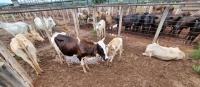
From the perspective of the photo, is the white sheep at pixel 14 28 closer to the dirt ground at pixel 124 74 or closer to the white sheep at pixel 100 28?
the dirt ground at pixel 124 74

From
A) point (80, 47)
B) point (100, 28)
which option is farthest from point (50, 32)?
point (80, 47)

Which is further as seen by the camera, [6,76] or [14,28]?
[14,28]

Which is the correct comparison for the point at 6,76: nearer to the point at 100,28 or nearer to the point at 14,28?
the point at 100,28

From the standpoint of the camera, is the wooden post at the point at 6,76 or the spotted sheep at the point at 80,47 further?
the spotted sheep at the point at 80,47

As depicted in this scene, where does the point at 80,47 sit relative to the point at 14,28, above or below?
below

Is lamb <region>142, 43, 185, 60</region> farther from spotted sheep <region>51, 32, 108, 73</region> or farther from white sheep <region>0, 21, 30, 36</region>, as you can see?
white sheep <region>0, 21, 30, 36</region>

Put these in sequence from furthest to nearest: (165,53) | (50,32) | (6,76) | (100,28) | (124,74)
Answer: (50,32), (100,28), (165,53), (124,74), (6,76)

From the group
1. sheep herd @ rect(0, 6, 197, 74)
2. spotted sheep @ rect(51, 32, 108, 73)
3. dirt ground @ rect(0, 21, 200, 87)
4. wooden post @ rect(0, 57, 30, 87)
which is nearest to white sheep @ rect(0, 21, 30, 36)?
sheep herd @ rect(0, 6, 197, 74)

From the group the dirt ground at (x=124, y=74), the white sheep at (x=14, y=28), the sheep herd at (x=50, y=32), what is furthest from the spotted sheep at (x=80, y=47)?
the white sheep at (x=14, y=28)

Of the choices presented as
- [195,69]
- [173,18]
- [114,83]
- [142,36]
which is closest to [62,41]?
[114,83]

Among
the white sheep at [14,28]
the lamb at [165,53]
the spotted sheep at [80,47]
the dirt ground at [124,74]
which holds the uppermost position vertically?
the white sheep at [14,28]

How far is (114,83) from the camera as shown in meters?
3.38

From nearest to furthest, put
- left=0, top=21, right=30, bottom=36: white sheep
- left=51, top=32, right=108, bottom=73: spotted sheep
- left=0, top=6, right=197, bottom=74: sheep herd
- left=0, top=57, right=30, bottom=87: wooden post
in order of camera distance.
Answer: left=0, top=57, right=30, bottom=87: wooden post
left=0, top=6, right=197, bottom=74: sheep herd
left=51, top=32, right=108, bottom=73: spotted sheep
left=0, top=21, right=30, bottom=36: white sheep

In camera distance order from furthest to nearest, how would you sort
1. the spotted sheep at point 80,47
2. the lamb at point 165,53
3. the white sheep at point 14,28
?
the white sheep at point 14,28, the lamb at point 165,53, the spotted sheep at point 80,47
